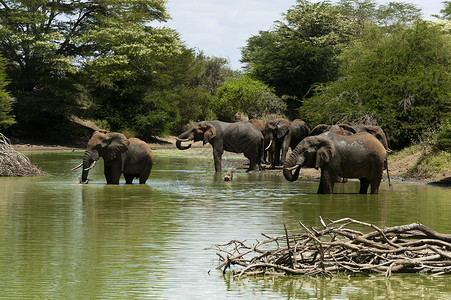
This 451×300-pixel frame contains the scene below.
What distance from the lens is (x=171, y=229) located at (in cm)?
1523

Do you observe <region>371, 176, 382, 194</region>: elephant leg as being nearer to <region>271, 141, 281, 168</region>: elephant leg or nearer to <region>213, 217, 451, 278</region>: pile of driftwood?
<region>213, 217, 451, 278</region>: pile of driftwood

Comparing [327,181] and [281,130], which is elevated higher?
[281,130]

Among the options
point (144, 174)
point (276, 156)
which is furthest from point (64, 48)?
point (144, 174)

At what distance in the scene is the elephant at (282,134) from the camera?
3606 centimetres

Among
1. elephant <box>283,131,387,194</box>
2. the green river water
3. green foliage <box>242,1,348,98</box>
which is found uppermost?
green foliage <box>242,1,348,98</box>

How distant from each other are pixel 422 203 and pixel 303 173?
11.7 m

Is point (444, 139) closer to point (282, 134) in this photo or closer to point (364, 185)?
point (364, 185)

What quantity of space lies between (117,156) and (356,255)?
15557 millimetres

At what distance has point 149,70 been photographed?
69.5m

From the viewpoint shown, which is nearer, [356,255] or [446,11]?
[356,255]

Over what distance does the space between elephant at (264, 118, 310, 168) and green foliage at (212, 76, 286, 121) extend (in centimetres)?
3361

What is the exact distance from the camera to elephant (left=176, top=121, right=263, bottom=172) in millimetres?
35084

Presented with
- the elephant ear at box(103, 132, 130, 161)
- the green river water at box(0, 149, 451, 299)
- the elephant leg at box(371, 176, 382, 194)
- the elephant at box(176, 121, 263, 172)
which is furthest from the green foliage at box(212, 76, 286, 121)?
the elephant leg at box(371, 176, 382, 194)

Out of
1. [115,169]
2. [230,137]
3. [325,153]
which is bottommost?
[115,169]
